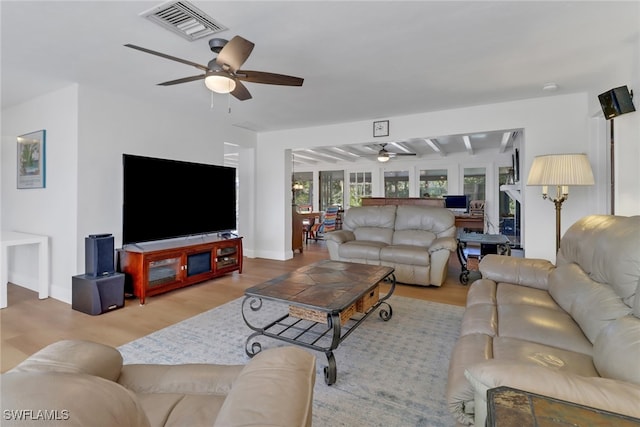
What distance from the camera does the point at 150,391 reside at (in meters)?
1.13

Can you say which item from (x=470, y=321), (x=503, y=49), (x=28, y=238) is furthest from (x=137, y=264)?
(x=503, y=49)

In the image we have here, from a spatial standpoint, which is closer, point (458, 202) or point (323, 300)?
point (323, 300)

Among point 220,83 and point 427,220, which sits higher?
point 220,83

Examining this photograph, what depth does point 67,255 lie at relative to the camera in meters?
3.45

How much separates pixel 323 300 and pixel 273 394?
1331mm

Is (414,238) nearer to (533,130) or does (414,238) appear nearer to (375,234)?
(375,234)

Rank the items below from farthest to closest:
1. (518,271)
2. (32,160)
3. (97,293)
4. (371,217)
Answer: (371,217) → (32,160) → (97,293) → (518,271)

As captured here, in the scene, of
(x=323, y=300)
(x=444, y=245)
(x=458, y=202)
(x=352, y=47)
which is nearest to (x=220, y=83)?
(x=352, y=47)

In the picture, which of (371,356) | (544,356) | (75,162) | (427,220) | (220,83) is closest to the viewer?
(544,356)

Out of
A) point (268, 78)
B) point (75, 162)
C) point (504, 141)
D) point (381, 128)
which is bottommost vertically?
point (75, 162)

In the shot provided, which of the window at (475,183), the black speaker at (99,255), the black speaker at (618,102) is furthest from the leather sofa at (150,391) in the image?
the window at (475,183)

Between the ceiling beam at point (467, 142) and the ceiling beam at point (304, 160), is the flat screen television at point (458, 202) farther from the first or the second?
the ceiling beam at point (304, 160)

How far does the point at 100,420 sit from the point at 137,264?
11.2 ft

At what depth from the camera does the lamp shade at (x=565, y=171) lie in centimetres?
288
